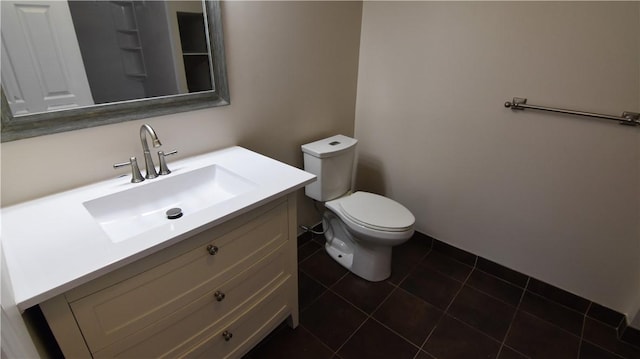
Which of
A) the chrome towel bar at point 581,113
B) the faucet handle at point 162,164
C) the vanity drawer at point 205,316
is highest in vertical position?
the chrome towel bar at point 581,113

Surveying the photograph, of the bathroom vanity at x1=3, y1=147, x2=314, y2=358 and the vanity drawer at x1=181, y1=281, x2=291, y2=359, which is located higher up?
the bathroom vanity at x1=3, y1=147, x2=314, y2=358

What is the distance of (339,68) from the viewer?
1.99 m

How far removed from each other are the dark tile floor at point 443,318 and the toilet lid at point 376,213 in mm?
427

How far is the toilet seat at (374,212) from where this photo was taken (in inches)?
65.6

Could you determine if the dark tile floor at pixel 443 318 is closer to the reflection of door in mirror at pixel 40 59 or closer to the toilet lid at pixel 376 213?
the toilet lid at pixel 376 213

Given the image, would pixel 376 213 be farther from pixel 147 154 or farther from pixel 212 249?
pixel 147 154

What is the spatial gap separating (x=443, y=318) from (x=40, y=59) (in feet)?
6.55

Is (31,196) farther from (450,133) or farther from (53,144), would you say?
(450,133)

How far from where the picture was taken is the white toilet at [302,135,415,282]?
66.2 inches

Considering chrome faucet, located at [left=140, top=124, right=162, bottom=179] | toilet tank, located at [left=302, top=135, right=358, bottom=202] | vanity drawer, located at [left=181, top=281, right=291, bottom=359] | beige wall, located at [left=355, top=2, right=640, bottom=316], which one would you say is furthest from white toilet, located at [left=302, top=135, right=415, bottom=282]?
chrome faucet, located at [left=140, top=124, right=162, bottom=179]

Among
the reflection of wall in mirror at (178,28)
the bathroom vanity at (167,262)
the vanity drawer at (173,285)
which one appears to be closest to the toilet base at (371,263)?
the bathroom vanity at (167,262)

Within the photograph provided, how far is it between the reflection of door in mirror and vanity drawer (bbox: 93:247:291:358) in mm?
789

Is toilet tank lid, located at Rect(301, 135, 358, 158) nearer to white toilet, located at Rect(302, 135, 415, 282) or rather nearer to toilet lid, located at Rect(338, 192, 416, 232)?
white toilet, located at Rect(302, 135, 415, 282)

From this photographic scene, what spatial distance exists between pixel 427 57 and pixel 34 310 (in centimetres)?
195
